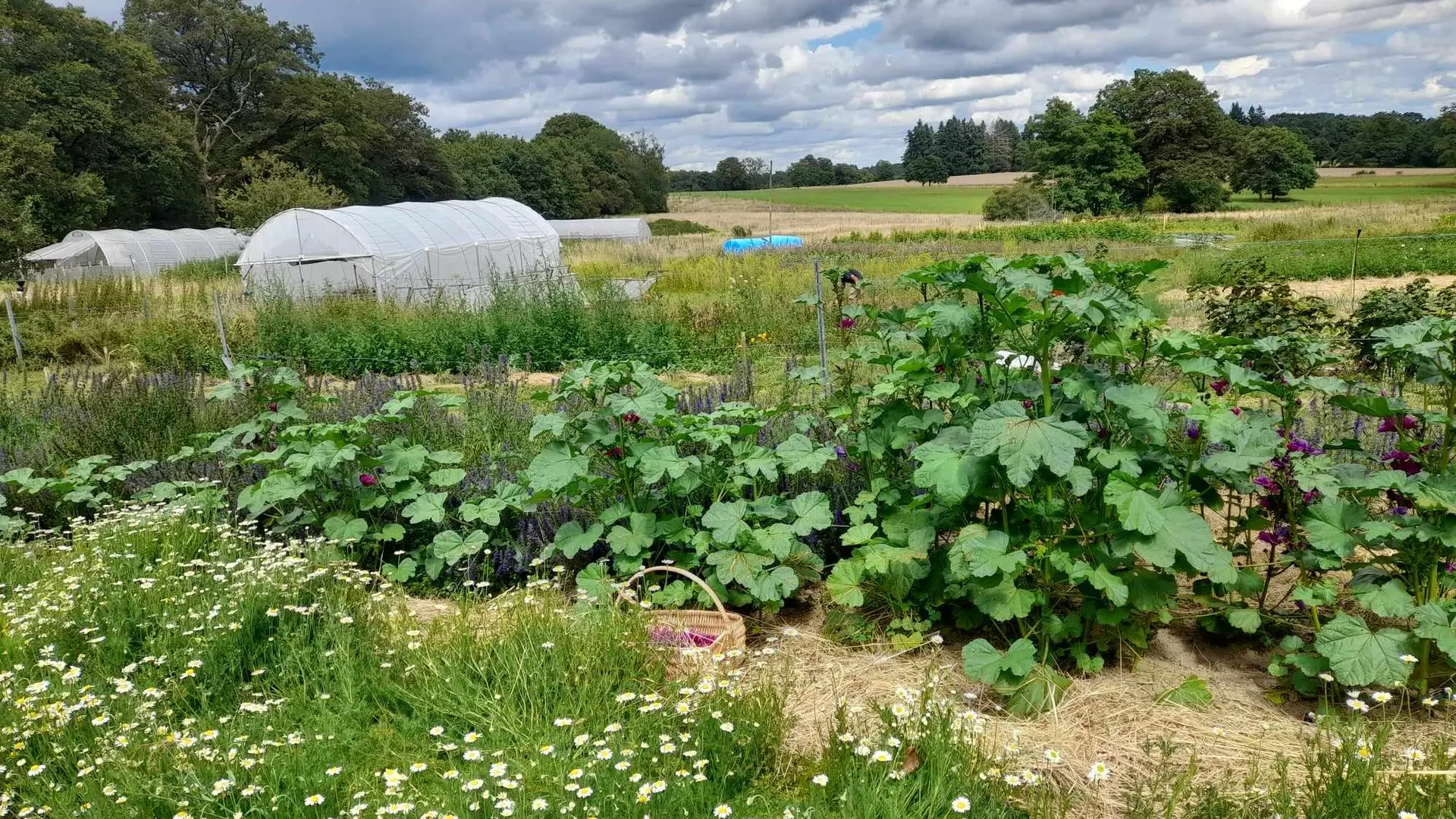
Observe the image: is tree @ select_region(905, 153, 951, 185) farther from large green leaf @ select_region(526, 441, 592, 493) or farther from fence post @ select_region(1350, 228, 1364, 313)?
large green leaf @ select_region(526, 441, 592, 493)

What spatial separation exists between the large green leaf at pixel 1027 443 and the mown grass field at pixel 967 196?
46765mm

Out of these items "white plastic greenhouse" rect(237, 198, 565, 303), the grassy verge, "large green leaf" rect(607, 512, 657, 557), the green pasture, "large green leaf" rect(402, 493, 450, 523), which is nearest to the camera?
the grassy verge

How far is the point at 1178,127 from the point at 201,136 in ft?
163

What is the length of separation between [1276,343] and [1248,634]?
39.8 inches

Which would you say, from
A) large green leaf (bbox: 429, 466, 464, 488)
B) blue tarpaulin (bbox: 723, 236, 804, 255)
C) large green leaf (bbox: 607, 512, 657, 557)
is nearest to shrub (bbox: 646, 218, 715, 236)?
blue tarpaulin (bbox: 723, 236, 804, 255)

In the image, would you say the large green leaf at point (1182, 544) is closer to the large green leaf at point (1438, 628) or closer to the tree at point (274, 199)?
the large green leaf at point (1438, 628)

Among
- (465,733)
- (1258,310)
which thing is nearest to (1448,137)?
(1258,310)

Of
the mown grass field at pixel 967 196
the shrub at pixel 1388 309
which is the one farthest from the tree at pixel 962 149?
the shrub at pixel 1388 309

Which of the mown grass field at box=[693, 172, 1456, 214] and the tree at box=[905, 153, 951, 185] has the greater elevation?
the tree at box=[905, 153, 951, 185]

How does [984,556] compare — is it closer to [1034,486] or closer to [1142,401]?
[1034,486]

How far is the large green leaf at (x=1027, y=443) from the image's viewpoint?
8.30 feet

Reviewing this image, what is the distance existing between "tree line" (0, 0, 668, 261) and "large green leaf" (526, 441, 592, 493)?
24356 mm

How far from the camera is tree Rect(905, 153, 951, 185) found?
259ft

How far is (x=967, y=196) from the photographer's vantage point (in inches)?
2549
